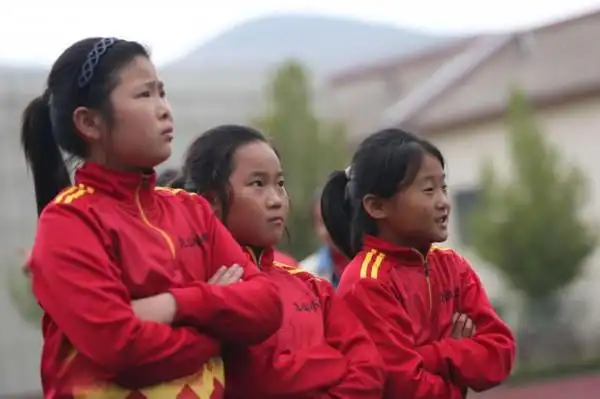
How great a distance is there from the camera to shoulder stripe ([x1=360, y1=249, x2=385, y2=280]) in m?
3.72

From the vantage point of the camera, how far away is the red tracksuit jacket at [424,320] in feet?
11.7

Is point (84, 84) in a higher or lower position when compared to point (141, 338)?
higher

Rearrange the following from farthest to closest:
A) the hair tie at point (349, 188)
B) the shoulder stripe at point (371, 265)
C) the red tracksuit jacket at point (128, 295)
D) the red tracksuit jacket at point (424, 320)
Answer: the hair tie at point (349, 188) → the shoulder stripe at point (371, 265) → the red tracksuit jacket at point (424, 320) → the red tracksuit jacket at point (128, 295)

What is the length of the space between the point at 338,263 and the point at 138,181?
3196mm

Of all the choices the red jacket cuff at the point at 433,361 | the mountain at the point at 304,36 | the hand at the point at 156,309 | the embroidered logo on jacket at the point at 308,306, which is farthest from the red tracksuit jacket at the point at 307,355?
the mountain at the point at 304,36

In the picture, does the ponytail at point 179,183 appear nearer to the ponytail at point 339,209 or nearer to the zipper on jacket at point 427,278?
the ponytail at point 339,209

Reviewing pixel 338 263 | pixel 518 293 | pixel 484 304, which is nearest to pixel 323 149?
pixel 518 293

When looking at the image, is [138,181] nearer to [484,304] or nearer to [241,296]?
[241,296]

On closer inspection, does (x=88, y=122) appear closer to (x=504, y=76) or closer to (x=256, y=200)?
(x=256, y=200)

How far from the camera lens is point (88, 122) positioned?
3.14 m

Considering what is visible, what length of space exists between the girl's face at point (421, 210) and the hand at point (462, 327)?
0.24 m

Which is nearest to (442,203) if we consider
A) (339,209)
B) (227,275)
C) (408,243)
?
(408,243)

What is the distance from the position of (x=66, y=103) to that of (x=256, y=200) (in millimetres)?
623

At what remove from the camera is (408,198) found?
3809 millimetres
